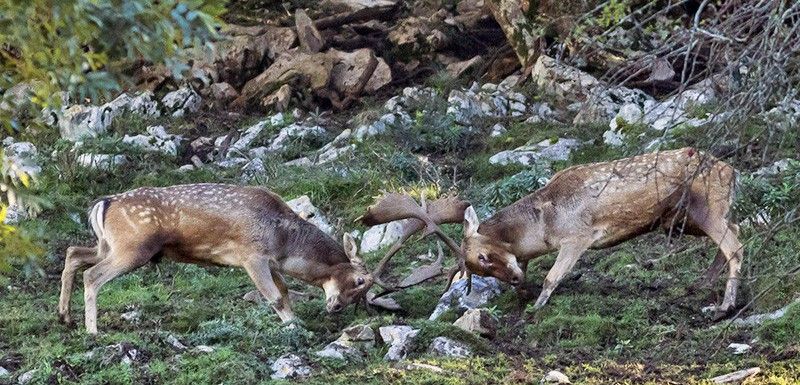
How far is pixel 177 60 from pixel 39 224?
10.2 m

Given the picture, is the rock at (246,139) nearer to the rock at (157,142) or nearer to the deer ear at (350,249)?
the rock at (157,142)

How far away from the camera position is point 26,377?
8.99m

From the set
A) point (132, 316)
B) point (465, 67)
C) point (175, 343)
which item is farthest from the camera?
point (465, 67)

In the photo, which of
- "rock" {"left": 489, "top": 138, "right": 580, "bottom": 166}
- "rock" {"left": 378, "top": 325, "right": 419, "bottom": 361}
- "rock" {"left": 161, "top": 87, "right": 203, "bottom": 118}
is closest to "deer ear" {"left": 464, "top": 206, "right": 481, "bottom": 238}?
"rock" {"left": 378, "top": 325, "right": 419, "bottom": 361}

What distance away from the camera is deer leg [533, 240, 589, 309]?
11352mm

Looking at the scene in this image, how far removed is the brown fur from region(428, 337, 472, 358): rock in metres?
1.76

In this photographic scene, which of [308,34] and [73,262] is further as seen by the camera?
[308,34]

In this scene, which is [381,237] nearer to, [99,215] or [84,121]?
[99,215]

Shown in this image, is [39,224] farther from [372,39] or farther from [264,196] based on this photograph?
[372,39]

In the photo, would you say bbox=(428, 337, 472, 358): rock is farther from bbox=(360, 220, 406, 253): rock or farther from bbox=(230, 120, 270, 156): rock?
→ bbox=(230, 120, 270, 156): rock

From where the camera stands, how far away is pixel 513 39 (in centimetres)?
1884

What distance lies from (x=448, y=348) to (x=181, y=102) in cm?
1009

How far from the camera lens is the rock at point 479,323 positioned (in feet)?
33.2

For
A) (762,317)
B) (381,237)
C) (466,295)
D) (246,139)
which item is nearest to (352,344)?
(466,295)
